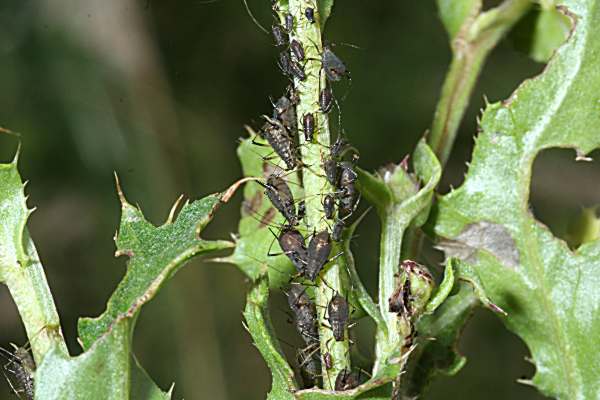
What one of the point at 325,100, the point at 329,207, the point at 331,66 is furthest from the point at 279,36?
the point at 329,207

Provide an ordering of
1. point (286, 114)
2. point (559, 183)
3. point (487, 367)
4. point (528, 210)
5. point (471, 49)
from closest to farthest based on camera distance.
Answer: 1. point (286, 114)
2. point (528, 210)
3. point (471, 49)
4. point (487, 367)
5. point (559, 183)

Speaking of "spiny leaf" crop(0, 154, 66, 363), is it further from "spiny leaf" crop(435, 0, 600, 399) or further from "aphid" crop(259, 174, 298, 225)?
"spiny leaf" crop(435, 0, 600, 399)

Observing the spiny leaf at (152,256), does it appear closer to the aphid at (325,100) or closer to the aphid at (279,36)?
the aphid at (325,100)

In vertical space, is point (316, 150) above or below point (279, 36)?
below

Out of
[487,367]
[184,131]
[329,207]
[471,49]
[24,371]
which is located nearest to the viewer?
[329,207]

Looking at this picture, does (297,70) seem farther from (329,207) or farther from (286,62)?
(329,207)

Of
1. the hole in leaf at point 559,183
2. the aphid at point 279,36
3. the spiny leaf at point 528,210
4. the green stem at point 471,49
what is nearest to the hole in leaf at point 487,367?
the hole in leaf at point 559,183

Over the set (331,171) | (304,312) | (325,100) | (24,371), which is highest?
(325,100)
